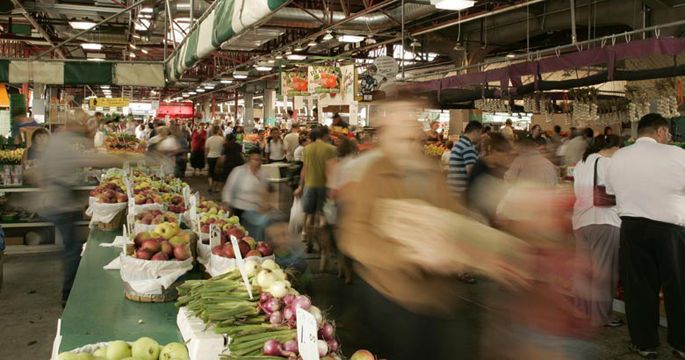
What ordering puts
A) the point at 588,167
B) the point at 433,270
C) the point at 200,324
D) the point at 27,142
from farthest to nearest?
the point at 27,142 < the point at 588,167 < the point at 433,270 < the point at 200,324

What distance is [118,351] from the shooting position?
2.29m

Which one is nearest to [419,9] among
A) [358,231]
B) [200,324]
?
[358,231]

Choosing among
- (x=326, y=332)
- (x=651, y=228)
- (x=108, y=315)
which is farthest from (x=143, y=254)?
(x=651, y=228)

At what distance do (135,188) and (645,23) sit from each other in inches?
441

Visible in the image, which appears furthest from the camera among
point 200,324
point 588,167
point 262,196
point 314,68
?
point 314,68

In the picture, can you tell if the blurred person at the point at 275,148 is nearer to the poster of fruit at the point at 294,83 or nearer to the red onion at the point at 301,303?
the poster of fruit at the point at 294,83

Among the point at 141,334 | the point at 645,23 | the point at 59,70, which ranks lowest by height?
the point at 141,334

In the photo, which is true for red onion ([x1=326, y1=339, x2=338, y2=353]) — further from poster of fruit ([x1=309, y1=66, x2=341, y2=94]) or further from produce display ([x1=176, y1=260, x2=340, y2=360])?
poster of fruit ([x1=309, y1=66, x2=341, y2=94])

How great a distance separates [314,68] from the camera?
15.7 metres

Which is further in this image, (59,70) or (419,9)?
(419,9)

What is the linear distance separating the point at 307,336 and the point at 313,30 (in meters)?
14.7

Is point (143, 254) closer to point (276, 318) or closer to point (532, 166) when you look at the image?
point (276, 318)

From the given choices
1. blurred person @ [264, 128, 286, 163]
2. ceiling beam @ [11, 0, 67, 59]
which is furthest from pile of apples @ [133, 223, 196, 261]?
blurred person @ [264, 128, 286, 163]

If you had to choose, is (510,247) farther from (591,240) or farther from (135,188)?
(135,188)
